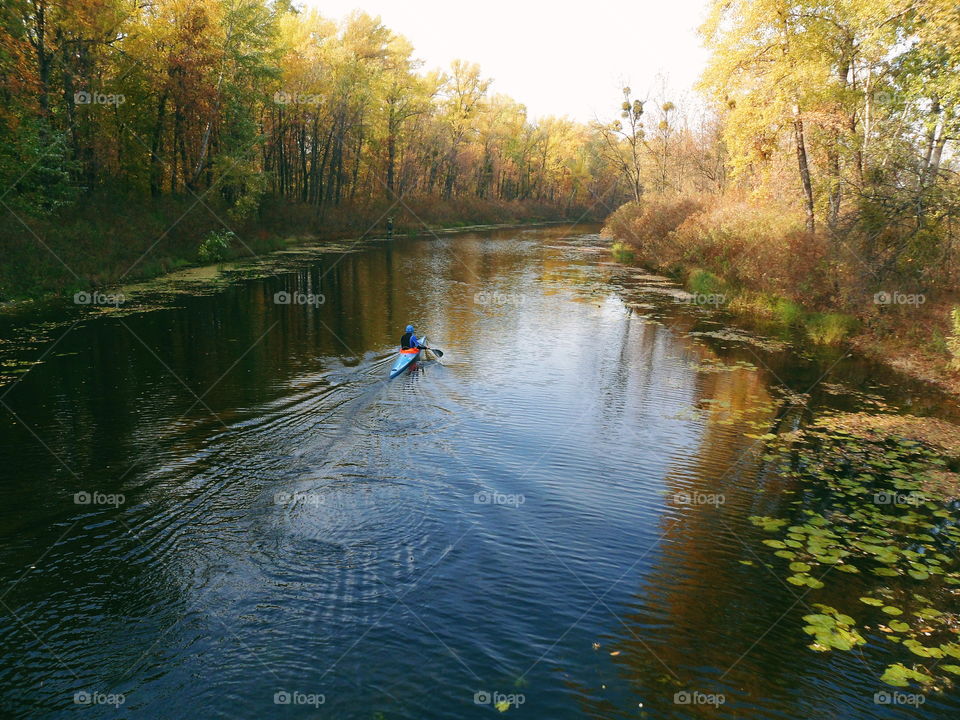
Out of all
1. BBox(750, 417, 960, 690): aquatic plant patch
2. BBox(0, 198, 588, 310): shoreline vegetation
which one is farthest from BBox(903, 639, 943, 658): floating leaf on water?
BBox(0, 198, 588, 310): shoreline vegetation

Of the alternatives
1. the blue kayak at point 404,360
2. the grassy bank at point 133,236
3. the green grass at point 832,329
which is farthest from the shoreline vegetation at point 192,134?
the green grass at point 832,329

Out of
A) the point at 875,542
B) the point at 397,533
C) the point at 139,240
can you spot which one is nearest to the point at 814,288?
the point at 875,542

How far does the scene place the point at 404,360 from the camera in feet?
57.3

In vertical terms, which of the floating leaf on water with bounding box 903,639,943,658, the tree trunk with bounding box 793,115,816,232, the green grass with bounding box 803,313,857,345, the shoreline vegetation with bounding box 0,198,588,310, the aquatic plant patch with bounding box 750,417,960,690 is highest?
the tree trunk with bounding box 793,115,816,232

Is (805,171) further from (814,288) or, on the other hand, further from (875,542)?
(875,542)

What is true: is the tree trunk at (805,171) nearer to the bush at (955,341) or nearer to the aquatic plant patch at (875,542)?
the bush at (955,341)

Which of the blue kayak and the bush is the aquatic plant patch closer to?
the bush

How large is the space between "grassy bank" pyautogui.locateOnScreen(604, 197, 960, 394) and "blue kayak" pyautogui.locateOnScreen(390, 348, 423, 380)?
1544cm

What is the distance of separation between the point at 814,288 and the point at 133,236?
1273 inches

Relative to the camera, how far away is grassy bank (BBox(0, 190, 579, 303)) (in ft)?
81.1

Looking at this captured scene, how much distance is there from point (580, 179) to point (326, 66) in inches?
2934

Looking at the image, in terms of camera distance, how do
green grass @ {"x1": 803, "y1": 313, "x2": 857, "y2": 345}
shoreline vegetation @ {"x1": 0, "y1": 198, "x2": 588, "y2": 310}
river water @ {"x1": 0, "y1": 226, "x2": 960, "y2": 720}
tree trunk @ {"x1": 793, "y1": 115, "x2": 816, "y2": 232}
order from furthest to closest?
tree trunk @ {"x1": 793, "y1": 115, "x2": 816, "y2": 232}, shoreline vegetation @ {"x1": 0, "y1": 198, "x2": 588, "y2": 310}, green grass @ {"x1": 803, "y1": 313, "x2": 857, "y2": 345}, river water @ {"x1": 0, "y1": 226, "x2": 960, "y2": 720}

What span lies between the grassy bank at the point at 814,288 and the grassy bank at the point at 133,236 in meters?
27.2

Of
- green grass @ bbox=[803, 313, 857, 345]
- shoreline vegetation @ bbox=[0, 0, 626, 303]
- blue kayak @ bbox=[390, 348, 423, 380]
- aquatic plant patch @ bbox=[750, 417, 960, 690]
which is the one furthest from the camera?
shoreline vegetation @ bbox=[0, 0, 626, 303]
